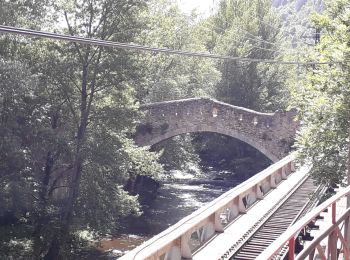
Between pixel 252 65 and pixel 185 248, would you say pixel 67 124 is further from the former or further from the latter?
pixel 252 65

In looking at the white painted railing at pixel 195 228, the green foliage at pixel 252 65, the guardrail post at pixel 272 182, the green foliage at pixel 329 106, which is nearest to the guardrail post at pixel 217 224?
the white painted railing at pixel 195 228

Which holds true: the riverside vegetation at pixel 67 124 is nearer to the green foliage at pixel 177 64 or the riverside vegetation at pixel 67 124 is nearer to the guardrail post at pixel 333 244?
the green foliage at pixel 177 64

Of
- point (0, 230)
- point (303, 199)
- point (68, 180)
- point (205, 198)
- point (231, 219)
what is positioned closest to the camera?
point (231, 219)

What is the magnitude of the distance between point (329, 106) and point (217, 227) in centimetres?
317

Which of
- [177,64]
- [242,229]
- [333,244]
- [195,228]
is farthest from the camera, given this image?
[177,64]

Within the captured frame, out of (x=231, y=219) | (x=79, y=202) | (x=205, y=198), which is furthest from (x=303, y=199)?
(x=205, y=198)

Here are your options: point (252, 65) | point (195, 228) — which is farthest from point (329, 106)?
point (252, 65)

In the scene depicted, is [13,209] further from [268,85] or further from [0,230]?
[268,85]

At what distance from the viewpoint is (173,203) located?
76.4ft

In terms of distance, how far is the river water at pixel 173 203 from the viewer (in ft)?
59.1

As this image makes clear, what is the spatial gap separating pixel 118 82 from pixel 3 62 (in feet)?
12.2

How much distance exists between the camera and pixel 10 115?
49.5 ft

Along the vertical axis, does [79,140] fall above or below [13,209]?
above

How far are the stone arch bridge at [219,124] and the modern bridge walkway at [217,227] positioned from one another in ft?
34.1
